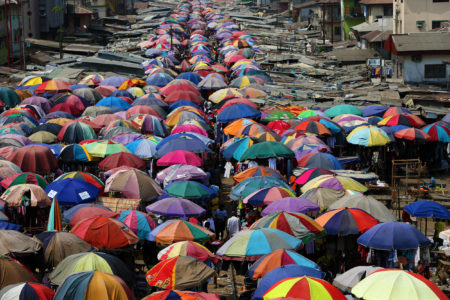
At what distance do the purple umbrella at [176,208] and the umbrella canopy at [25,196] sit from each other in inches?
95.6

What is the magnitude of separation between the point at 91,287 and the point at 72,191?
6738 millimetres

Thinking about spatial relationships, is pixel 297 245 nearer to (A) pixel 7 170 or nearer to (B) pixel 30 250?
(B) pixel 30 250

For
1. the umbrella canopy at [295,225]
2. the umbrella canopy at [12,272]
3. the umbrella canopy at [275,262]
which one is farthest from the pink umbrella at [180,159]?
the umbrella canopy at [12,272]

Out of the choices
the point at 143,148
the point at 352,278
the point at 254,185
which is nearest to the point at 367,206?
the point at 254,185

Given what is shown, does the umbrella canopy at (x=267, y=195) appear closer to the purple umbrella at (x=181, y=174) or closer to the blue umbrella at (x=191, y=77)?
the purple umbrella at (x=181, y=174)

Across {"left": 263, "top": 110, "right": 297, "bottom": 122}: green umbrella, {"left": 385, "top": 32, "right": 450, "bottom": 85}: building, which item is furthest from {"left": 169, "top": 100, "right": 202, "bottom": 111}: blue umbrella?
{"left": 385, "top": 32, "right": 450, "bottom": 85}: building

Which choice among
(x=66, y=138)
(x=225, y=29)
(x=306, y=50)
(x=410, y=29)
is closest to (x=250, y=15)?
(x=225, y=29)

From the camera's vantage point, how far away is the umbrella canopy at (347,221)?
17.0 meters

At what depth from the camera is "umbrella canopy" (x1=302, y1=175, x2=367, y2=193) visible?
19844 millimetres

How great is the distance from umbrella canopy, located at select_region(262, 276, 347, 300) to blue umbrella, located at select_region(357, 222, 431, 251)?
3.78 m

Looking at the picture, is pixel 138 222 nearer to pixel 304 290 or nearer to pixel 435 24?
pixel 304 290

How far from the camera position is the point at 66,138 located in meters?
25.6

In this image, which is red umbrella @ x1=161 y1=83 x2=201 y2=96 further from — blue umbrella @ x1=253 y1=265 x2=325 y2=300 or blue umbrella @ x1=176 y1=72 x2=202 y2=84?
blue umbrella @ x1=253 y1=265 x2=325 y2=300

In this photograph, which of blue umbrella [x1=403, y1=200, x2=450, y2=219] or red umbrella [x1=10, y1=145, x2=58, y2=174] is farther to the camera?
red umbrella [x1=10, y1=145, x2=58, y2=174]
